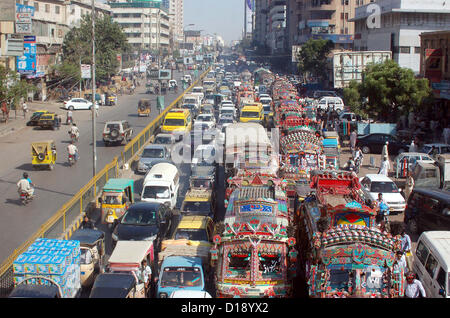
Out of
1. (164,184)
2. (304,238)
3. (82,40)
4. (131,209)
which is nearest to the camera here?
(304,238)

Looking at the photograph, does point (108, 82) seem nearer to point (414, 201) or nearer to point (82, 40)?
point (82, 40)

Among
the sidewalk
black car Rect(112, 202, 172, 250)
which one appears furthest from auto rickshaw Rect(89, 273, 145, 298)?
the sidewalk

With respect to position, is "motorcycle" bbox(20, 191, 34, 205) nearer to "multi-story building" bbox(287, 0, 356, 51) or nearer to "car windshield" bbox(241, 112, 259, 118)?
"car windshield" bbox(241, 112, 259, 118)

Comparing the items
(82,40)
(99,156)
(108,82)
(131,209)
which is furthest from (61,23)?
(131,209)

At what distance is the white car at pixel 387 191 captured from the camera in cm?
2067

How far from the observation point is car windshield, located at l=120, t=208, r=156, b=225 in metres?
17.5

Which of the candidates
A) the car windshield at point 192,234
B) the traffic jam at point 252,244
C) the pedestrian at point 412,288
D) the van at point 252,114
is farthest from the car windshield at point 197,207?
the van at point 252,114

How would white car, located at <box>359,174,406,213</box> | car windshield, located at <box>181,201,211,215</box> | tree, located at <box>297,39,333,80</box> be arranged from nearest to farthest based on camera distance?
car windshield, located at <box>181,201,211,215</box> < white car, located at <box>359,174,406,213</box> < tree, located at <box>297,39,333,80</box>

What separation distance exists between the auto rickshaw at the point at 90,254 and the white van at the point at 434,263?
777cm

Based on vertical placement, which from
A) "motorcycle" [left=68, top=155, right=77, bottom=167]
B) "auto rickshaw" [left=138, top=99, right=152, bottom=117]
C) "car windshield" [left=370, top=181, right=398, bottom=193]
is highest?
"auto rickshaw" [left=138, top=99, right=152, bottom=117]

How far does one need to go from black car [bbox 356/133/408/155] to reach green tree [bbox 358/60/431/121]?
4815 millimetres

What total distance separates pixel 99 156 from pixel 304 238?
710 inches

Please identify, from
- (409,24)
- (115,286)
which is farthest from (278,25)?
(115,286)
